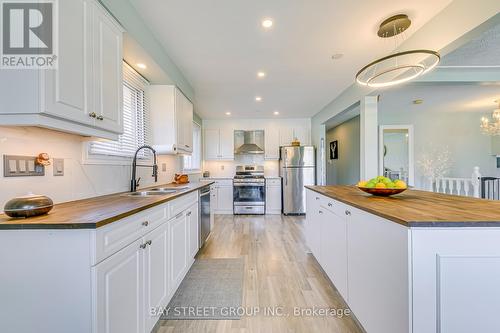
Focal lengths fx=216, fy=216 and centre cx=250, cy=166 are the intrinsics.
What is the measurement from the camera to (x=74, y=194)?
1503 millimetres

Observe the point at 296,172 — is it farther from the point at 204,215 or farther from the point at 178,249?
the point at 178,249

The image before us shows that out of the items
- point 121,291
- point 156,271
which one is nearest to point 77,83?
point 121,291

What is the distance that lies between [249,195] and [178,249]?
3389 mm

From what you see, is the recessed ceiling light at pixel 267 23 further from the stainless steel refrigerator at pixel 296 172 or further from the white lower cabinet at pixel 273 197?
the white lower cabinet at pixel 273 197

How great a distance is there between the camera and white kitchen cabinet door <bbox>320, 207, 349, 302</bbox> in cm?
164

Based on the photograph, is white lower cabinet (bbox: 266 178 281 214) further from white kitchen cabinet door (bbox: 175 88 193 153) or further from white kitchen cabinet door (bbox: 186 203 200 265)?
white kitchen cabinet door (bbox: 186 203 200 265)

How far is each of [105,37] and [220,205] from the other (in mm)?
4395

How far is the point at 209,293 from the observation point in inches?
77.7

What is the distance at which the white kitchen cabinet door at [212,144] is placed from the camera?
5629 millimetres

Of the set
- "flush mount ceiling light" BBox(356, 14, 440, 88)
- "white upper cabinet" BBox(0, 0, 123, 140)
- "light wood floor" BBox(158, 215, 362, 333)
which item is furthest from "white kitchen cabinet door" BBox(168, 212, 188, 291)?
"flush mount ceiling light" BBox(356, 14, 440, 88)

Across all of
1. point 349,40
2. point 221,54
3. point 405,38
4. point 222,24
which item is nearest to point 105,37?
point 222,24

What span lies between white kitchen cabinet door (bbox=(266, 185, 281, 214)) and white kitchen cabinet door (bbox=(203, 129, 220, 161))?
1620 mm

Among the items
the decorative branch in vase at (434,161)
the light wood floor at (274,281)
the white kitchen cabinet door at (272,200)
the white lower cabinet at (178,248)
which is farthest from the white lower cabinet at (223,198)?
the decorative branch in vase at (434,161)

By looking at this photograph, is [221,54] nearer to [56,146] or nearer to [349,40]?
[349,40]
